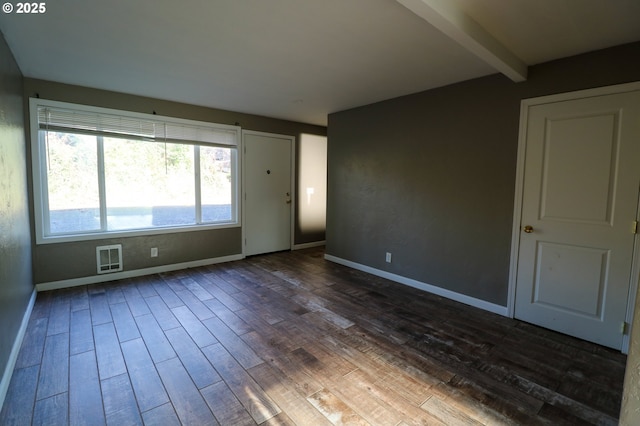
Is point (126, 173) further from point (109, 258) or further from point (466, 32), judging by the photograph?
point (466, 32)

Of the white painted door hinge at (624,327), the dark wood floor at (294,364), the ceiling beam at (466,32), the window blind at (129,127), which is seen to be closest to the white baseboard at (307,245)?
the window blind at (129,127)

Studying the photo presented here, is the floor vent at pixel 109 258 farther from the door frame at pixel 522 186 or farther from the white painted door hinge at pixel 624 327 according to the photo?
the white painted door hinge at pixel 624 327

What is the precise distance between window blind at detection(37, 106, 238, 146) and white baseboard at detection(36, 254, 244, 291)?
1.74 metres

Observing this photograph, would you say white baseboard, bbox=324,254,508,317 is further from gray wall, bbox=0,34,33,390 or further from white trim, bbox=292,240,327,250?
gray wall, bbox=0,34,33,390

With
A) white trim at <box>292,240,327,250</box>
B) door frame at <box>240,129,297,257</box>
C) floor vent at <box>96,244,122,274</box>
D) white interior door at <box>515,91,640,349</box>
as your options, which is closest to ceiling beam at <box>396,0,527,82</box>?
white interior door at <box>515,91,640,349</box>

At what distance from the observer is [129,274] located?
389 cm

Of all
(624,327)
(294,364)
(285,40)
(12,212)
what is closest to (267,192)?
(285,40)

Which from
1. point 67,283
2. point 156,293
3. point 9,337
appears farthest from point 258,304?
point 67,283

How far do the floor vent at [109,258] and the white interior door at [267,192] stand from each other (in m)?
1.75

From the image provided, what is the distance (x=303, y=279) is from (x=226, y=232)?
160cm

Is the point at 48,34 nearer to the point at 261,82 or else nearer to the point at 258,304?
the point at 261,82

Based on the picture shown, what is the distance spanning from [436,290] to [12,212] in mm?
4016

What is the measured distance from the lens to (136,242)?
3.93m

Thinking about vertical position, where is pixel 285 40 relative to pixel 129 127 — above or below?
above
